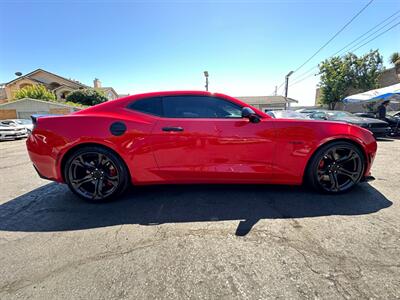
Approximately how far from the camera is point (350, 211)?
253 cm

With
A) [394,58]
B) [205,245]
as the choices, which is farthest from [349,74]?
[205,245]

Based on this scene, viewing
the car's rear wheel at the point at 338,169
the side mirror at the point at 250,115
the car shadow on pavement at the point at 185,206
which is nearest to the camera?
the car shadow on pavement at the point at 185,206

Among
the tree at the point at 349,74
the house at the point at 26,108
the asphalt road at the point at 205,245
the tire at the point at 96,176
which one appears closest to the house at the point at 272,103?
the tree at the point at 349,74

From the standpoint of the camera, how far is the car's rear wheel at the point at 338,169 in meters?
2.90

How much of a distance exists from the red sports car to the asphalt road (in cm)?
35

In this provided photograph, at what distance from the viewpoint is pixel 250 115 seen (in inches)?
105

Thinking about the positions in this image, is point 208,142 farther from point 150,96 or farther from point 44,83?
point 44,83

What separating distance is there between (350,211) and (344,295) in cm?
142

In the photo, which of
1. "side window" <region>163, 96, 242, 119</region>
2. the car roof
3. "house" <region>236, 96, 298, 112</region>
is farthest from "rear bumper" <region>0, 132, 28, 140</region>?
"house" <region>236, 96, 298, 112</region>

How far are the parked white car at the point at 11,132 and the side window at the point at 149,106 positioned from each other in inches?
517

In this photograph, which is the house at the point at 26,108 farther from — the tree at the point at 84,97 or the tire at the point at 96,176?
the tire at the point at 96,176

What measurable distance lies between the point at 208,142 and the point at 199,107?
505 mm

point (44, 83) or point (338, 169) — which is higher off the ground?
point (44, 83)

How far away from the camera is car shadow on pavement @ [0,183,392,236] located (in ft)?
7.95
